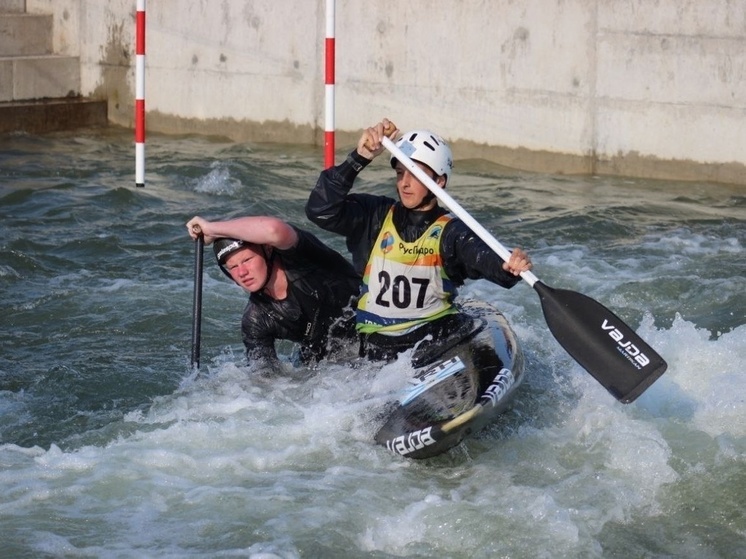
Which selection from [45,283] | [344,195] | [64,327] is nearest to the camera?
[344,195]

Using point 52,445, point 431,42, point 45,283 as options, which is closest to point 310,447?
point 52,445

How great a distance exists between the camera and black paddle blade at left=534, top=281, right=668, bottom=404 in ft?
16.1

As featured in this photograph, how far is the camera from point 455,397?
4.99 meters

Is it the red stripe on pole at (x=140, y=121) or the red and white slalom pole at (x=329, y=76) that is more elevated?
the red and white slalom pole at (x=329, y=76)

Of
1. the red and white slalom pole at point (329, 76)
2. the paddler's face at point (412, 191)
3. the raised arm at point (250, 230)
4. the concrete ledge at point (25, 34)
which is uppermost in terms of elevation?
the concrete ledge at point (25, 34)

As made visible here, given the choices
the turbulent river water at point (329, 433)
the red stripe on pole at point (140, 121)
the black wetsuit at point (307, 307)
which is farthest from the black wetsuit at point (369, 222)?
the red stripe on pole at point (140, 121)

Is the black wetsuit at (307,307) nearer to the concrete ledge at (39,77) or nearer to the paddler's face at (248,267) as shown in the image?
the paddler's face at (248,267)

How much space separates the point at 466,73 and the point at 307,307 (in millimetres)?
5876

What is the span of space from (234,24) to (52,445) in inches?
307

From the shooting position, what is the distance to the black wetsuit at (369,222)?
16.9ft

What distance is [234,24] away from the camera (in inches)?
481

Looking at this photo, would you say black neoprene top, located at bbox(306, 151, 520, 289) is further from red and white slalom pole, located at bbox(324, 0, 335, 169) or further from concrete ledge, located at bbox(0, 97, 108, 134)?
concrete ledge, located at bbox(0, 97, 108, 134)

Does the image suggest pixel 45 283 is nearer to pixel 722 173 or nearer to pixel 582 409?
pixel 582 409

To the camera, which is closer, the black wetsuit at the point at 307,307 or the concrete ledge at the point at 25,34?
the black wetsuit at the point at 307,307
